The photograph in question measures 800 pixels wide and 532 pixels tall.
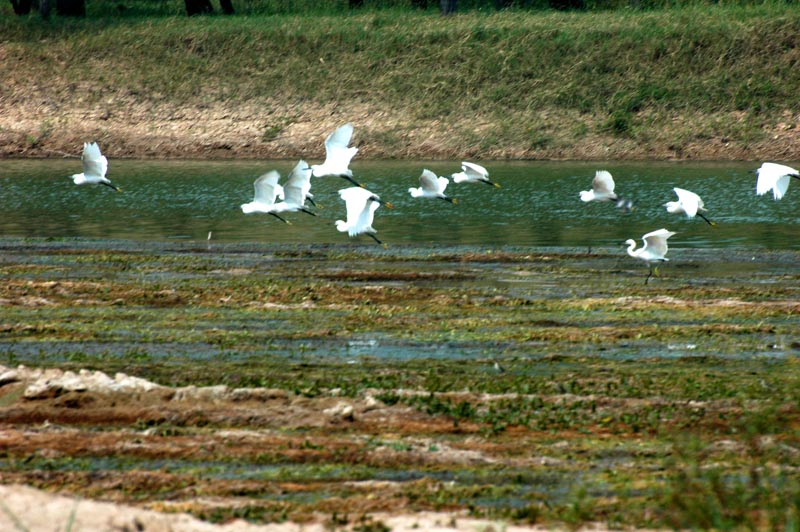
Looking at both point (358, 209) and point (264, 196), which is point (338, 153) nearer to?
point (264, 196)

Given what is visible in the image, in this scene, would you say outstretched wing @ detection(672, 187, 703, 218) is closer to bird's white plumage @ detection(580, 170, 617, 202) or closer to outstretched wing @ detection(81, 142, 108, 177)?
bird's white plumage @ detection(580, 170, 617, 202)

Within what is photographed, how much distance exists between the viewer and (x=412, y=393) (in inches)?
415

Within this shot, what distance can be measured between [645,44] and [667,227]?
18.7m

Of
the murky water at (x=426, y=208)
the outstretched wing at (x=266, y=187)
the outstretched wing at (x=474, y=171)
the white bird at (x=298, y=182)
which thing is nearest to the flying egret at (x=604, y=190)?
the murky water at (x=426, y=208)

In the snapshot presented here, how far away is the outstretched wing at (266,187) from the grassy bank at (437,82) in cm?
1919

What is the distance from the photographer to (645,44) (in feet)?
139

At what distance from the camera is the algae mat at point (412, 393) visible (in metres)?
7.98

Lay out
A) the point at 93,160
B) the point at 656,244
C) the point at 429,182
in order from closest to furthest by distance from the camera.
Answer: the point at 656,244 < the point at 429,182 < the point at 93,160

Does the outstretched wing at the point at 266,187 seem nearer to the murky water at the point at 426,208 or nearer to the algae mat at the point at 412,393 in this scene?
the algae mat at the point at 412,393

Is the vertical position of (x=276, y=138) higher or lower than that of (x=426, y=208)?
higher

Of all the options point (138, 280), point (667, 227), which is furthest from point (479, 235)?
point (138, 280)

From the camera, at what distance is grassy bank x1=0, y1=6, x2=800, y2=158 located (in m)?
39.3

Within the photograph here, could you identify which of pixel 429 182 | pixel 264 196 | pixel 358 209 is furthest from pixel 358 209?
pixel 429 182

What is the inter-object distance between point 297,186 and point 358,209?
66.1 inches
